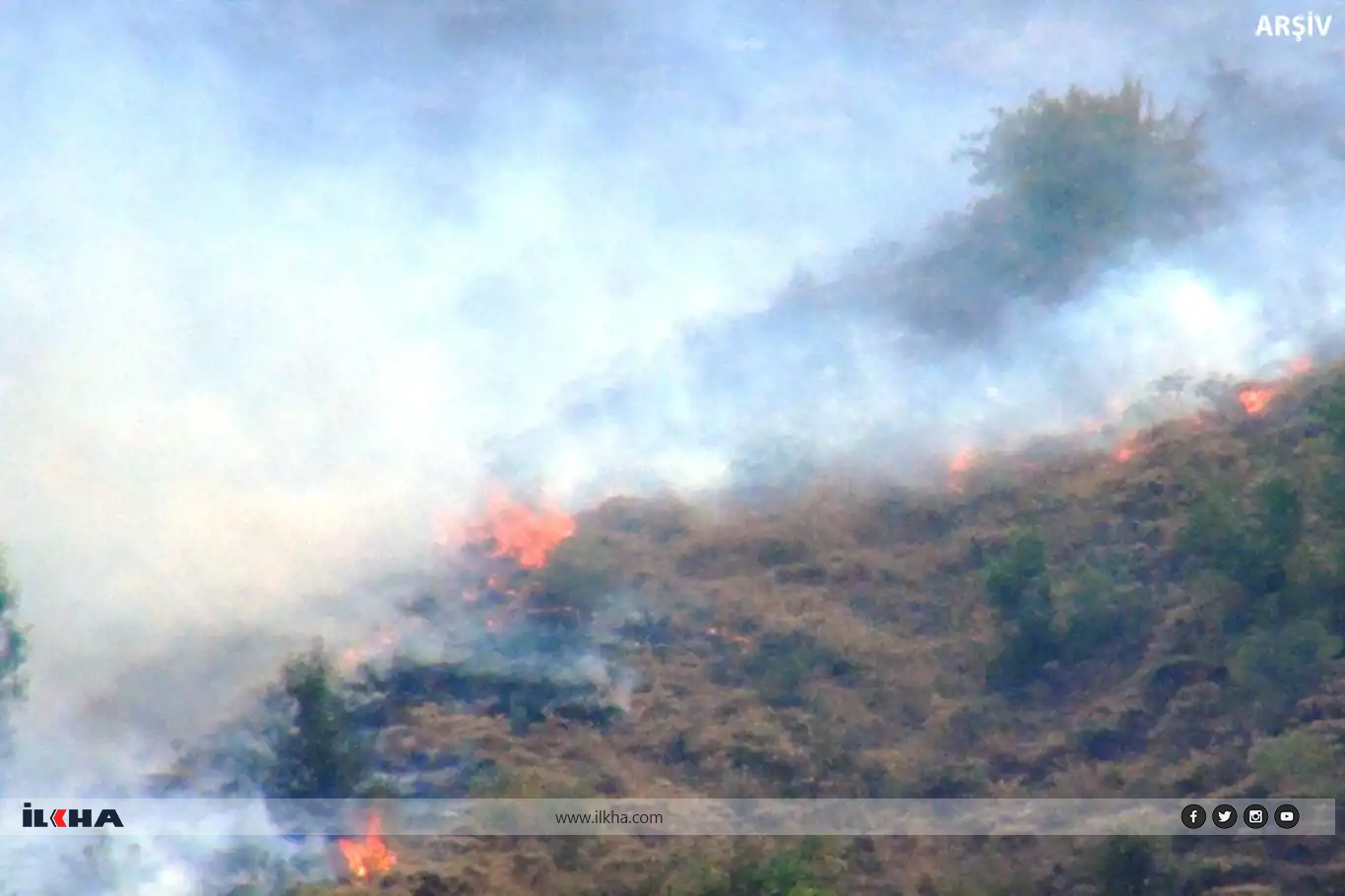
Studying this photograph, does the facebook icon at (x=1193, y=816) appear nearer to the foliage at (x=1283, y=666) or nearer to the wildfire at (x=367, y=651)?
the foliage at (x=1283, y=666)

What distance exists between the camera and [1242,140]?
44.6 ft

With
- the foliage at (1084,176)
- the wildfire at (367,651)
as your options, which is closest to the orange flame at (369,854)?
the wildfire at (367,651)

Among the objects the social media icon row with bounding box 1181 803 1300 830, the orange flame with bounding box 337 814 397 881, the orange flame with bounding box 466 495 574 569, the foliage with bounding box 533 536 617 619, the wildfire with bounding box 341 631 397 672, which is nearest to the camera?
the social media icon row with bounding box 1181 803 1300 830

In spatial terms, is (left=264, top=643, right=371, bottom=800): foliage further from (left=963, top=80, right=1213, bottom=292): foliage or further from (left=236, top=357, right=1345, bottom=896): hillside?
(left=963, top=80, right=1213, bottom=292): foliage

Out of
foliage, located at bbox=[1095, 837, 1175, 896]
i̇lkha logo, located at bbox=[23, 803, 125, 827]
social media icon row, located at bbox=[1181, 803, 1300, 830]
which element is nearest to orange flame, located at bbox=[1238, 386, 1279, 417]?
social media icon row, located at bbox=[1181, 803, 1300, 830]

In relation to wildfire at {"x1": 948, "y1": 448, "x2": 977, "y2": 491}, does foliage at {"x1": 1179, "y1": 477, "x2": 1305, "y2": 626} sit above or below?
below

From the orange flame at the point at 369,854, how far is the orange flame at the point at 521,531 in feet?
8.10

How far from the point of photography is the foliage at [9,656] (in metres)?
9.45

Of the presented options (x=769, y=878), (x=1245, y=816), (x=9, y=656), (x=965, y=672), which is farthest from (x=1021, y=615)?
(x=9, y=656)

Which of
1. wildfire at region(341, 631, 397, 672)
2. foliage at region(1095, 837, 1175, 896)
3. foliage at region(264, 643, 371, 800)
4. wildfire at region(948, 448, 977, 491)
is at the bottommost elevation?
foliage at region(1095, 837, 1175, 896)

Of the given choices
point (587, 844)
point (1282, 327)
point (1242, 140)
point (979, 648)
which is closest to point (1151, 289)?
point (1282, 327)

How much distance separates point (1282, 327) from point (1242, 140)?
2.90m

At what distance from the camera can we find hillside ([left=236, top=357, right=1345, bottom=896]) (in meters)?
8.68

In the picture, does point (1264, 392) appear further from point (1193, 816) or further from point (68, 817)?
point (68, 817)
